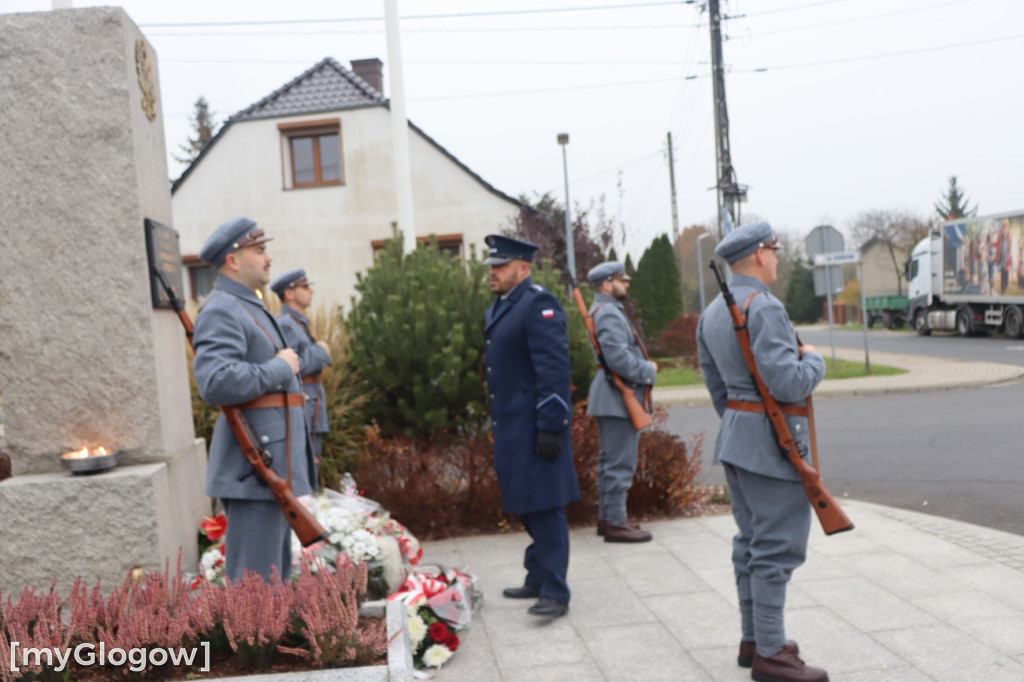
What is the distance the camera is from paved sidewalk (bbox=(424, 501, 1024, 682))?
4281 mm

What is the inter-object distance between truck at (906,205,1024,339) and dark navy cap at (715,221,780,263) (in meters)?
26.0

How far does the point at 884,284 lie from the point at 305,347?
190ft

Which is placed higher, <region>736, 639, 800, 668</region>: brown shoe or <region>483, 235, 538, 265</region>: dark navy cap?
<region>483, 235, 538, 265</region>: dark navy cap

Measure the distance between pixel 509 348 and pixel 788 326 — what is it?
1.62 meters

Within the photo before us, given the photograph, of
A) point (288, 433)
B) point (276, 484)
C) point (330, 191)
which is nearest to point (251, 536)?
point (276, 484)

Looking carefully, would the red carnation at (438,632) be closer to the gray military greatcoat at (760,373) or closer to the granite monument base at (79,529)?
the granite monument base at (79,529)

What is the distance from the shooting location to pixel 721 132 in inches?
913

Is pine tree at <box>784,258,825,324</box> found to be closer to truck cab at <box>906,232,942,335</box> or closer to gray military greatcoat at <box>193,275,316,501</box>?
truck cab at <box>906,232,942,335</box>

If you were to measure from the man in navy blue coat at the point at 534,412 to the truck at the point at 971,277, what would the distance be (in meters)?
25.7

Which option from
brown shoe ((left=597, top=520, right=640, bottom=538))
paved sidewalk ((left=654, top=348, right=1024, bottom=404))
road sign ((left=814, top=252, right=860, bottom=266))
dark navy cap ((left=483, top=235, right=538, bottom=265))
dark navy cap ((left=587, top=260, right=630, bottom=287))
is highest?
road sign ((left=814, top=252, right=860, bottom=266))

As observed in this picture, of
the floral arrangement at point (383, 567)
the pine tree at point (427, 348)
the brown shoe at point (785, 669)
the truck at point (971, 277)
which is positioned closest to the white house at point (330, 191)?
the truck at point (971, 277)

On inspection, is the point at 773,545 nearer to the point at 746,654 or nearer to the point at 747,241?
the point at 746,654

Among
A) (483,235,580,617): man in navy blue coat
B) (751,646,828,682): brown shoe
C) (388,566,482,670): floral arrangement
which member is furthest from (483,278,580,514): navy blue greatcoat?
(751,646,828,682): brown shoe

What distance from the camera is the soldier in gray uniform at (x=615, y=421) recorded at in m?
6.76
